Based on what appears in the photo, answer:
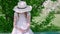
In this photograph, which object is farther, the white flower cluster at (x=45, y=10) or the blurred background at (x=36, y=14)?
the white flower cluster at (x=45, y=10)

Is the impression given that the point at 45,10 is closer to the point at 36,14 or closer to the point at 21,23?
the point at 36,14

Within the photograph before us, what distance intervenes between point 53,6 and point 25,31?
1.25 meters

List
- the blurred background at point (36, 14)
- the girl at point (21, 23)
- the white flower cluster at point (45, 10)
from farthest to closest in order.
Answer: the white flower cluster at point (45, 10)
the blurred background at point (36, 14)
the girl at point (21, 23)

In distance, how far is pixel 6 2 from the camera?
11.0 ft

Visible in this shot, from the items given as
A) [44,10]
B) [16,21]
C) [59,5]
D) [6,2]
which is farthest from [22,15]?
[59,5]

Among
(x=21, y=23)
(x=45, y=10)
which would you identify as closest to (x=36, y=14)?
(x=45, y=10)

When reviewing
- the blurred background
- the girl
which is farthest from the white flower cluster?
the girl

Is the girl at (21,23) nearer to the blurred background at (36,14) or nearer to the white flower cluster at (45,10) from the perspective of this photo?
the blurred background at (36,14)

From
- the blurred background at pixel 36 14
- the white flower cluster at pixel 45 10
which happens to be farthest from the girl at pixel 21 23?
the white flower cluster at pixel 45 10

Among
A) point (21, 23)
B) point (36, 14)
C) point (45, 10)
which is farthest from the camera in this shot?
point (45, 10)

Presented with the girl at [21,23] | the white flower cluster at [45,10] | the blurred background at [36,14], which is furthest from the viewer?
the white flower cluster at [45,10]

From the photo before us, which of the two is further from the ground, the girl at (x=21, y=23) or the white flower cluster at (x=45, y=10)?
the girl at (x=21, y=23)

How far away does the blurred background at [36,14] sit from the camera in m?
3.42

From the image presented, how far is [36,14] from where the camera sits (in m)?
3.49
